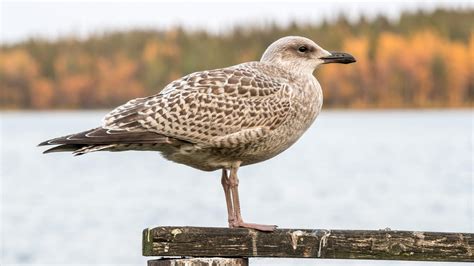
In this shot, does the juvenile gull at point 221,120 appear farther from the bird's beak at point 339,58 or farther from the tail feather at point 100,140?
the bird's beak at point 339,58

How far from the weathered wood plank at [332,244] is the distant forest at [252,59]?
101m

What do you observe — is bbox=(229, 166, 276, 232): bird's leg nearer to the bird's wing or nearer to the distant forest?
the bird's wing

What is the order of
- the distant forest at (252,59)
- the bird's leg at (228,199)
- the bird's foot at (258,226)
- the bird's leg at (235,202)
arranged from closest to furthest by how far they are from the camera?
the bird's foot at (258,226) < the bird's leg at (235,202) < the bird's leg at (228,199) < the distant forest at (252,59)

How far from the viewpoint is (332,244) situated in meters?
5.73

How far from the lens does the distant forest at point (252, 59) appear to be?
366 ft

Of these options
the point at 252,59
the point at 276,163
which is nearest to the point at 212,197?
the point at 276,163

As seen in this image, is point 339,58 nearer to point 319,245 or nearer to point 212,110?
point 212,110

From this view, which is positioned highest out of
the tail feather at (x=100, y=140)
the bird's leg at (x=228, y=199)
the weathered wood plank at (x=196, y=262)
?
the tail feather at (x=100, y=140)

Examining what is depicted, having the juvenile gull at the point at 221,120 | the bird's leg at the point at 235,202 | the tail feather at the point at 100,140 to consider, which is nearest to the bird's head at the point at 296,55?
the juvenile gull at the point at 221,120

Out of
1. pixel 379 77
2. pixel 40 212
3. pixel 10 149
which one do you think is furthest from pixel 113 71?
pixel 40 212

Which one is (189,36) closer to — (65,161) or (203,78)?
(65,161)

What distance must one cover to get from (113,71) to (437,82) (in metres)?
42.4

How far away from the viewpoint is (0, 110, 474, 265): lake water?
21578mm

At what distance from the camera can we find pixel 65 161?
55.2m
